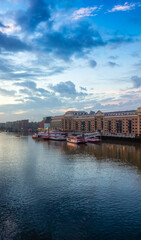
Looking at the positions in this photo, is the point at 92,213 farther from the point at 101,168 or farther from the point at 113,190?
the point at 101,168

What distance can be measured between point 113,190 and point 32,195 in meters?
13.2

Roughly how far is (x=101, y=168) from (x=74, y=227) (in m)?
29.0

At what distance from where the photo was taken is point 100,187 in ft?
117

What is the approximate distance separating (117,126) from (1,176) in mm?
156032

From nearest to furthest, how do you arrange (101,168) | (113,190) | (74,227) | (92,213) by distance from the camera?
(74,227)
(92,213)
(113,190)
(101,168)

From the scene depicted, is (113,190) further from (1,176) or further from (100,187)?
(1,176)

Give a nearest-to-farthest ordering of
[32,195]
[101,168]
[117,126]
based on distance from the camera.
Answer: [32,195], [101,168], [117,126]

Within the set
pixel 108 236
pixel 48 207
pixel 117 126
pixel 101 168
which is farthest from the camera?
pixel 117 126

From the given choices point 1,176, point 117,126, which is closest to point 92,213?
point 1,176

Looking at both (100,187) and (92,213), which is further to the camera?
(100,187)

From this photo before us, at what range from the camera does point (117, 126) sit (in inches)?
7382

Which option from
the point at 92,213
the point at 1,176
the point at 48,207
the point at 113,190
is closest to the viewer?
the point at 92,213

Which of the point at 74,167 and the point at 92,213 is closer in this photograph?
the point at 92,213

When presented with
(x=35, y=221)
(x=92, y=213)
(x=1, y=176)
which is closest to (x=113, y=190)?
(x=92, y=213)
